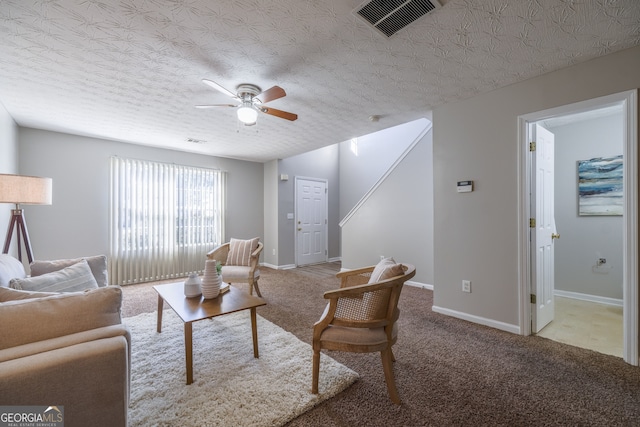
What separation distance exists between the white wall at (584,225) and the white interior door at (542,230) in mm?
1252

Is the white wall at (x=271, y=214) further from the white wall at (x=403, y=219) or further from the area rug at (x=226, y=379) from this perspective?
the area rug at (x=226, y=379)

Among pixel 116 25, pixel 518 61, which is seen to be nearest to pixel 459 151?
pixel 518 61

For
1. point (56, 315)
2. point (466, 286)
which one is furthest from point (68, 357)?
point (466, 286)

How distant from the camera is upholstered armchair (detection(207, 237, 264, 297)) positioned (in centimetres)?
355

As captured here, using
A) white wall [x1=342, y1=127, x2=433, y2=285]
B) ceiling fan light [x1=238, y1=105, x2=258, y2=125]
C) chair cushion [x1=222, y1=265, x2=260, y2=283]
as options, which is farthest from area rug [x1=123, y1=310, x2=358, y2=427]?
white wall [x1=342, y1=127, x2=433, y2=285]

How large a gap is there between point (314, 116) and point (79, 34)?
2.15 m

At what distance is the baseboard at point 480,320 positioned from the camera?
2.54 m

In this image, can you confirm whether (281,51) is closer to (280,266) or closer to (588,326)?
(588,326)

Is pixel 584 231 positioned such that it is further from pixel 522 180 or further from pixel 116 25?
pixel 116 25

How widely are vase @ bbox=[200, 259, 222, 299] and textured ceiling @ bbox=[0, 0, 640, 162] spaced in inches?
67.0

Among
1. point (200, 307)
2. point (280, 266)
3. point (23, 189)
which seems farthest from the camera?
point (280, 266)

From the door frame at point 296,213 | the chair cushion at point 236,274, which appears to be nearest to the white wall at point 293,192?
the door frame at point 296,213

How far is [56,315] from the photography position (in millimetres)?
1176

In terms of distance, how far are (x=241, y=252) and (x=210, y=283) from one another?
1543 mm
